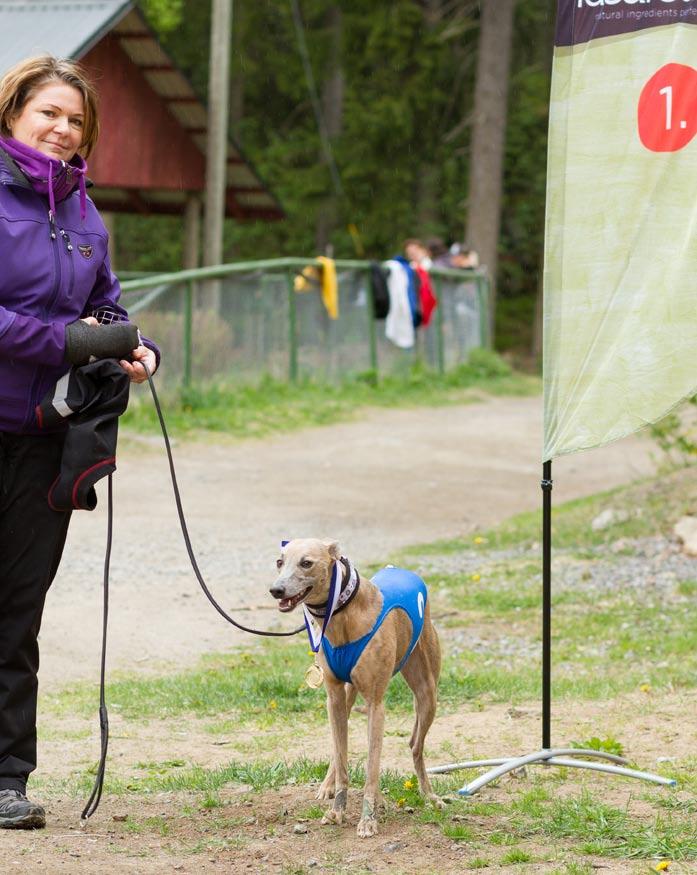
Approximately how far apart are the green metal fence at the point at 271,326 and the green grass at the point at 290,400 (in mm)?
238

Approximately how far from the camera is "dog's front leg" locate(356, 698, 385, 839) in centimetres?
454

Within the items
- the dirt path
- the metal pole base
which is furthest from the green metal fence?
the metal pole base

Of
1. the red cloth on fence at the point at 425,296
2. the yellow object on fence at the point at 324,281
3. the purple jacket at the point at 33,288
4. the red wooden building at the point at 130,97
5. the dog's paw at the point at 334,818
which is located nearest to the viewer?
the purple jacket at the point at 33,288

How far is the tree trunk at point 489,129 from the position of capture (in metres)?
29.0

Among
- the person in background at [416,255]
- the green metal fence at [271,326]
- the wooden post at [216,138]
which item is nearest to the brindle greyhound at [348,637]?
the green metal fence at [271,326]

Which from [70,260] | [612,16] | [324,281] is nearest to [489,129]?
[324,281]

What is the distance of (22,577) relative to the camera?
15.2ft

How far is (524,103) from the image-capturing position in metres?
34.8

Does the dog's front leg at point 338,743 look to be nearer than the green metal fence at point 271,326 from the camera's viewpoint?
Yes

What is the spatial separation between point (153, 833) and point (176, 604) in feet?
14.1

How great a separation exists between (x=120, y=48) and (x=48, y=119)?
48.6 ft

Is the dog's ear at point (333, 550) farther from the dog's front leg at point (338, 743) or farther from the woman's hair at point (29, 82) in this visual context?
the woman's hair at point (29, 82)

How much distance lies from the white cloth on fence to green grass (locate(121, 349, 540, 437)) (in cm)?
61

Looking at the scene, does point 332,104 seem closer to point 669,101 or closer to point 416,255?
point 416,255
